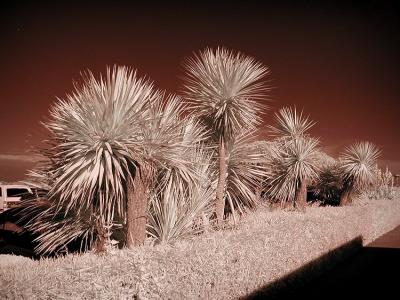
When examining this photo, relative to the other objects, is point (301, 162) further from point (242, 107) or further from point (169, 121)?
point (169, 121)

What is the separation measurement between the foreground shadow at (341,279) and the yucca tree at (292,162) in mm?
4591

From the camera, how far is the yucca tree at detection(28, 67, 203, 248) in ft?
21.1

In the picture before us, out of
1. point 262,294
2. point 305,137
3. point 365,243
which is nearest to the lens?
point 262,294

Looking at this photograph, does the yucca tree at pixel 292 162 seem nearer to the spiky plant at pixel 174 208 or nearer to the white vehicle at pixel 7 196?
the spiky plant at pixel 174 208

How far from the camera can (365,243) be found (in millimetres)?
11930

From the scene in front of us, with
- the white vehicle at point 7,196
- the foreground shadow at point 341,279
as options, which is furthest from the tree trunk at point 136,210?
the white vehicle at point 7,196

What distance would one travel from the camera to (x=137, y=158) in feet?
21.7

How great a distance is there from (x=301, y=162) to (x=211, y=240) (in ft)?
31.2

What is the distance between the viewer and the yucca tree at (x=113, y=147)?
21.1ft

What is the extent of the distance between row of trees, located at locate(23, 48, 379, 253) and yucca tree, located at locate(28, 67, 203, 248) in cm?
2

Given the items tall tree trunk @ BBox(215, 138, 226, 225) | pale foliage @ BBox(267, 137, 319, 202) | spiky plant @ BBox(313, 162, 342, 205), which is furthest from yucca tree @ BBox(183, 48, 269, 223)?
spiky plant @ BBox(313, 162, 342, 205)

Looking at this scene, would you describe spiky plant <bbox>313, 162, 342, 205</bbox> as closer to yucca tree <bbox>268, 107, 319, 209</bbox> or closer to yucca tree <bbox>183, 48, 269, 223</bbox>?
yucca tree <bbox>268, 107, 319, 209</bbox>

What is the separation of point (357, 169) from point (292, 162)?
4065 millimetres

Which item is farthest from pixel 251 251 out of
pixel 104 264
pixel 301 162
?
pixel 301 162
